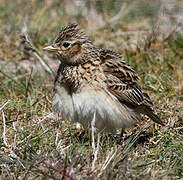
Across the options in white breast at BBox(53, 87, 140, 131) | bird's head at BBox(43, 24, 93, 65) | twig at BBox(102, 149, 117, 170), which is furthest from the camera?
bird's head at BBox(43, 24, 93, 65)

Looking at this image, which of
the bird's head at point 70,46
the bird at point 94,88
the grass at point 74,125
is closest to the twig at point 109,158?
the grass at point 74,125

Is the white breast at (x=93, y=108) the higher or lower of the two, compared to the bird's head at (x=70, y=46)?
lower

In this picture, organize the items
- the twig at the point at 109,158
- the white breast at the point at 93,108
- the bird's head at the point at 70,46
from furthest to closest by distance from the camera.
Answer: the bird's head at the point at 70,46, the white breast at the point at 93,108, the twig at the point at 109,158

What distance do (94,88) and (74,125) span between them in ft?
3.23

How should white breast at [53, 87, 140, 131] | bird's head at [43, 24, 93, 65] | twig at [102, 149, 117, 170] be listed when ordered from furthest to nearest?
bird's head at [43, 24, 93, 65], white breast at [53, 87, 140, 131], twig at [102, 149, 117, 170]

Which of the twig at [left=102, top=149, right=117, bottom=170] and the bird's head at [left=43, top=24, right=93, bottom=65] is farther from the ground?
the bird's head at [left=43, top=24, right=93, bottom=65]

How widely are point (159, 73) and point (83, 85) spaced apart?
225cm

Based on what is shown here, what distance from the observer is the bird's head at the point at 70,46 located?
537 centimetres

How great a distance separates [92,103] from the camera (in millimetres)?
4934

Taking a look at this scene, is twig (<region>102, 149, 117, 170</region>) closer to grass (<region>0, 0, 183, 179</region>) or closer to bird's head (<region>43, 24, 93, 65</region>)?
grass (<region>0, 0, 183, 179</region>)

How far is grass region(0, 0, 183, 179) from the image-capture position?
4.18 m

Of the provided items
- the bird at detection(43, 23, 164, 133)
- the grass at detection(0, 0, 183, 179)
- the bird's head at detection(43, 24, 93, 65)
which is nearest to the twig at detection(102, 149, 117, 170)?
the grass at detection(0, 0, 183, 179)

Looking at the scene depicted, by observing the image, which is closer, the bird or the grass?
the grass

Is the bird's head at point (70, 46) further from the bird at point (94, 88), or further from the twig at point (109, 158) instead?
the twig at point (109, 158)
